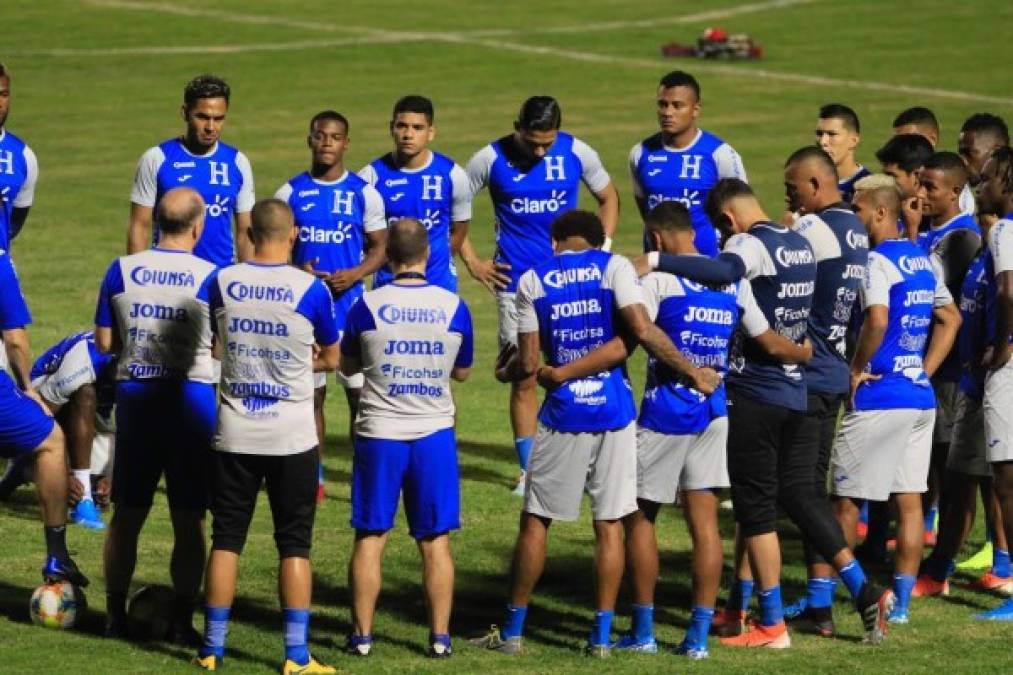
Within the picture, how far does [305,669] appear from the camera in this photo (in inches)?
385

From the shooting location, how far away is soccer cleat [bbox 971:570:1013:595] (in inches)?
485

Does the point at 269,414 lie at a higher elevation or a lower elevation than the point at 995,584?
higher

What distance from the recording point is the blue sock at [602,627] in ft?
34.1

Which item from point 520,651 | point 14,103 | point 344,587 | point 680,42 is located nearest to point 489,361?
point 344,587

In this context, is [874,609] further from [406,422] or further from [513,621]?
[406,422]

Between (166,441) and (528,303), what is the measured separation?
2140mm

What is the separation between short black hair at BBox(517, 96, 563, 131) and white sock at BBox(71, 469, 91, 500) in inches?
168

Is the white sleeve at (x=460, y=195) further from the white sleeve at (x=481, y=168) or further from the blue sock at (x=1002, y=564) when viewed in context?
the blue sock at (x=1002, y=564)

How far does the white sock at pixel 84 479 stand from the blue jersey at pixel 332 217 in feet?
7.20

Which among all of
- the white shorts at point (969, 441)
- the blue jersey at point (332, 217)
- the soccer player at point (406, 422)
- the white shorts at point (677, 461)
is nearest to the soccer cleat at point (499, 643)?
the soccer player at point (406, 422)

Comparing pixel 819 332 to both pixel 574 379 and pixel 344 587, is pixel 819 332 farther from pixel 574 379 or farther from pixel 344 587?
pixel 344 587

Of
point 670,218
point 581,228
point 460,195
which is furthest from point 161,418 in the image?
point 460,195

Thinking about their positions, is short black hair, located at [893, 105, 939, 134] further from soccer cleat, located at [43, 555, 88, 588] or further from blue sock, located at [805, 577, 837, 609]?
soccer cleat, located at [43, 555, 88, 588]

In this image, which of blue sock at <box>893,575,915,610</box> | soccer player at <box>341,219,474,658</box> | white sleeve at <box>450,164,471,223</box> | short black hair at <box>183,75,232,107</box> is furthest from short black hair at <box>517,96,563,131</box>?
blue sock at <box>893,575,915,610</box>
